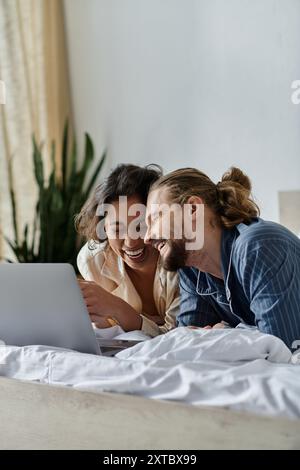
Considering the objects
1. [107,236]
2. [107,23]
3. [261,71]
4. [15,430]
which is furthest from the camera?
[107,23]

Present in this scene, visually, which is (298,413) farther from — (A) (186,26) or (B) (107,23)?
(B) (107,23)

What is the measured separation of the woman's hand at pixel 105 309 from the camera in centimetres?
189

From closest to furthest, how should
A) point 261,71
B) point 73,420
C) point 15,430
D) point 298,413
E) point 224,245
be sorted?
point 298,413 → point 73,420 → point 15,430 → point 224,245 → point 261,71

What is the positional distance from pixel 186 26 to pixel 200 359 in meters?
2.65

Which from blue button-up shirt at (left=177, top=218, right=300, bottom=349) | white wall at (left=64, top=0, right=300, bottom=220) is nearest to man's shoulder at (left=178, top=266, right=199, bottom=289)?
blue button-up shirt at (left=177, top=218, right=300, bottom=349)

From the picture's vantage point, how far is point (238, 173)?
186cm

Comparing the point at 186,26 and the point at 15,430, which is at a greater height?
the point at 186,26

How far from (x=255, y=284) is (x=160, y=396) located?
450mm

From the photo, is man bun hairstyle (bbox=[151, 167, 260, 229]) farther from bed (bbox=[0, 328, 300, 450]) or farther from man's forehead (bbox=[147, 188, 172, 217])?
bed (bbox=[0, 328, 300, 450])

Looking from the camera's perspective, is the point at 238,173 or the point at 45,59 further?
the point at 45,59

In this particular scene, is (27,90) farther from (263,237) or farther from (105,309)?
(263,237)

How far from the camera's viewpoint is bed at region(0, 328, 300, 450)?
1.06 metres

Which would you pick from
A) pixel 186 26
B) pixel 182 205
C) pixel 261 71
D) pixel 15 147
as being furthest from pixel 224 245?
pixel 15 147

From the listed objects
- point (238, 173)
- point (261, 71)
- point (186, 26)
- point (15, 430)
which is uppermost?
point (186, 26)
